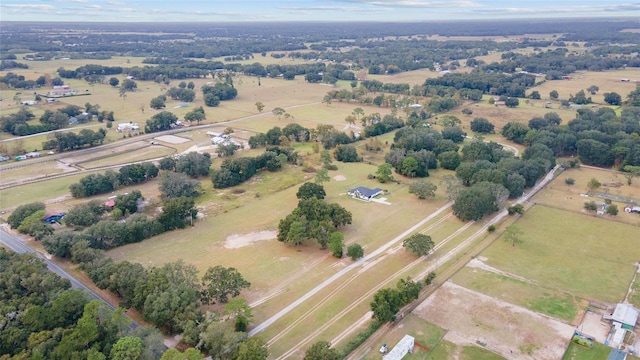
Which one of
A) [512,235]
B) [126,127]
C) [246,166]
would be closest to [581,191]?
[512,235]

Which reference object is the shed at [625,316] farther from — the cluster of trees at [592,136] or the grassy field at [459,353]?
the cluster of trees at [592,136]

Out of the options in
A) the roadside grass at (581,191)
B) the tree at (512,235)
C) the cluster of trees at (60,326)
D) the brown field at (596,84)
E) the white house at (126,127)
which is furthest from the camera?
the brown field at (596,84)

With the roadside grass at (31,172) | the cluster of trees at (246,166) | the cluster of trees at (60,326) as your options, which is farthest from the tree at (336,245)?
the roadside grass at (31,172)

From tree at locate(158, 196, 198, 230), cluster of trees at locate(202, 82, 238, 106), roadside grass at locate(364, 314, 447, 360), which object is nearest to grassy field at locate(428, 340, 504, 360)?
roadside grass at locate(364, 314, 447, 360)

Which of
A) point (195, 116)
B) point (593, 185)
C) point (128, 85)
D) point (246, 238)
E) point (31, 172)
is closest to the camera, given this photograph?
point (246, 238)

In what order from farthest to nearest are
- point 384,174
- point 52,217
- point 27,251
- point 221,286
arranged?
1. point 384,174
2. point 52,217
3. point 27,251
4. point 221,286

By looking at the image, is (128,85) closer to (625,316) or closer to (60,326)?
(60,326)

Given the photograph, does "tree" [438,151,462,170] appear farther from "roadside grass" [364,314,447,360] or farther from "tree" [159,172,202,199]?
"roadside grass" [364,314,447,360]
